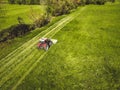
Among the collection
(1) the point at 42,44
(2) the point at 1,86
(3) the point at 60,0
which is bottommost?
(2) the point at 1,86

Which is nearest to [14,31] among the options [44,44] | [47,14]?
[47,14]

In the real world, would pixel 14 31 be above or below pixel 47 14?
below

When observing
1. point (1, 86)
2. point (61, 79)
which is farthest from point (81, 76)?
point (1, 86)

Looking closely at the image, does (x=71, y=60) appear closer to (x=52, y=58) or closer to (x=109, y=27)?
(x=52, y=58)

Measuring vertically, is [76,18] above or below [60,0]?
below

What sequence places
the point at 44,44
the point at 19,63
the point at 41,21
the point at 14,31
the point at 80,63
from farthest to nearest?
the point at 41,21 < the point at 14,31 < the point at 44,44 < the point at 80,63 < the point at 19,63

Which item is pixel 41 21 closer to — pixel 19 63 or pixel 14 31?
pixel 14 31

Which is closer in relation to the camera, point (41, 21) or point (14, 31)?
point (14, 31)

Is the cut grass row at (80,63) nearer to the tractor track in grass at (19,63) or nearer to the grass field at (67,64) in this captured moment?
the grass field at (67,64)
